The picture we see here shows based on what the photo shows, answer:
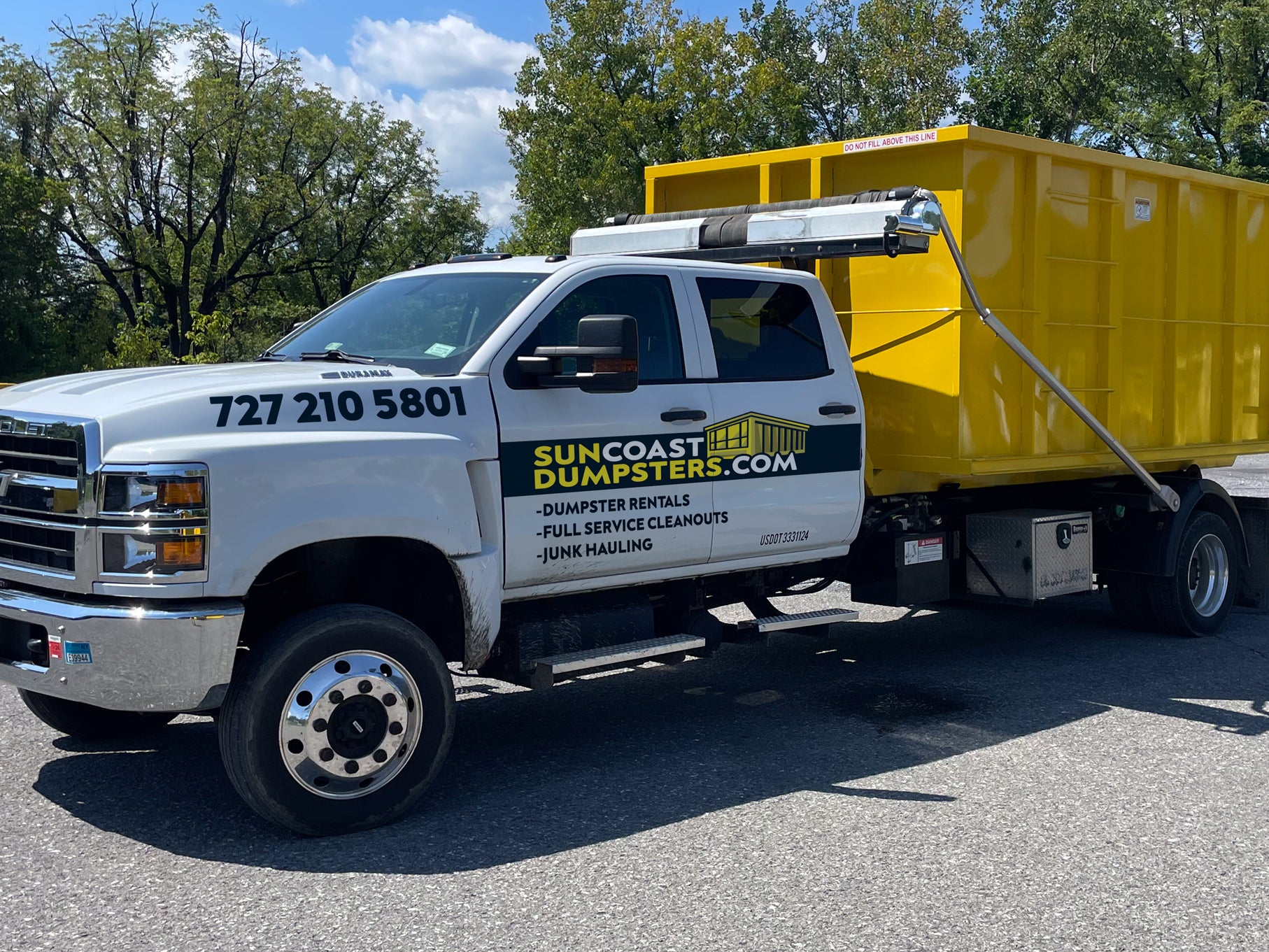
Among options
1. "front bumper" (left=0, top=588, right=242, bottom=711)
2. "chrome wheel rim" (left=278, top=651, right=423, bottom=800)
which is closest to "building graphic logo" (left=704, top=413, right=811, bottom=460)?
"chrome wheel rim" (left=278, top=651, right=423, bottom=800)

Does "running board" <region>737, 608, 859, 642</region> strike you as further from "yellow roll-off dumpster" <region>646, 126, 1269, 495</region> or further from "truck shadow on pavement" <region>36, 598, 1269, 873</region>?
"yellow roll-off dumpster" <region>646, 126, 1269, 495</region>

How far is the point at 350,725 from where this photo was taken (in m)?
5.00

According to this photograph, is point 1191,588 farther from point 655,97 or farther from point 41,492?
point 655,97

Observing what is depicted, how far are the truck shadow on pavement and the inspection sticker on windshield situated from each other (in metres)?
Result: 0.75

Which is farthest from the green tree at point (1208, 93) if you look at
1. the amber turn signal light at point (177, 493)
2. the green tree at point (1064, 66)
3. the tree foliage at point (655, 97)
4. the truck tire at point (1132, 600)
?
the amber turn signal light at point (177, 493)

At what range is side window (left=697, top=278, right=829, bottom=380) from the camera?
642 cm

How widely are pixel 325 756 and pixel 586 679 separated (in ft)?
9.66

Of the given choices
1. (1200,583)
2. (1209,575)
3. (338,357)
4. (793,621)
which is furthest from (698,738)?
(1209,575)

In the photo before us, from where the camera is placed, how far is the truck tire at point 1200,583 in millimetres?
8852

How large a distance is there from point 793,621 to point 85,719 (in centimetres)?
340

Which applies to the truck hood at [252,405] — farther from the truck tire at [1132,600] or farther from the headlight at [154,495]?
the truck tire at [1132,600]

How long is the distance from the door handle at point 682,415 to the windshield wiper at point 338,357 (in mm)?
1318

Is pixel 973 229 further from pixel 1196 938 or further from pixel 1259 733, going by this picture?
pixel 1196 938

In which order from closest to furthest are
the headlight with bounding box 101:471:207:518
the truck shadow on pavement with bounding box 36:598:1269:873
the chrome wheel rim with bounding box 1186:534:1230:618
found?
the headlight with bounding box 101:471:207:518 < the truck shadow on pavement with bounding box 36:598:1269:873 < the chrome wheel rim with bounding box 1186:534:1230:618
